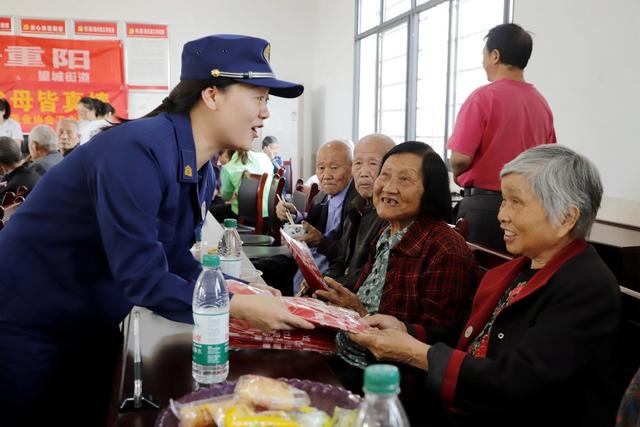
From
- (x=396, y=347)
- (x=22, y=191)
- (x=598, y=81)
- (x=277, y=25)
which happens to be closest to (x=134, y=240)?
(x=396, y=347)

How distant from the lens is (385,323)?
140cm

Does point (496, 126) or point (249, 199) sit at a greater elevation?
point (496, 126)

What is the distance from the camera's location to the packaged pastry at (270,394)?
30.4 inches

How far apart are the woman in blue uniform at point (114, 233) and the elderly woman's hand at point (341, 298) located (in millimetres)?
536

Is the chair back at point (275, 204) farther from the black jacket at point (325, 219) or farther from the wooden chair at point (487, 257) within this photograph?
the wooden chair at point (487, 257)

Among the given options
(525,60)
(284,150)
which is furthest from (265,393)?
(284,150)

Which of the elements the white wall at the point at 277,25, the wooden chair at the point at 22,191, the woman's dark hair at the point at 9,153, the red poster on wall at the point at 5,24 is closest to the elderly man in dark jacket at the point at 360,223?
the wooden chair at the point at 22,191

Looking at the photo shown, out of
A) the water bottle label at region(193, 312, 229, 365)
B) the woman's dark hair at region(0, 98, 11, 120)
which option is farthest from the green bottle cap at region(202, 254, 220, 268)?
the woman's dark hair at region(0, 98, 11, 120)

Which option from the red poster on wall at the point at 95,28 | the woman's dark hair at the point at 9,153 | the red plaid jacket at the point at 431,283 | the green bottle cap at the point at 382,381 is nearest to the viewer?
the green bottle cap at the point at 382,381

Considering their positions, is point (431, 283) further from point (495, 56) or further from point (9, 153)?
point (9, 153)

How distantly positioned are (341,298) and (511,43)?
5.30 feet

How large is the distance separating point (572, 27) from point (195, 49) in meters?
2.59

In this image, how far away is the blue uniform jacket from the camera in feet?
3.44

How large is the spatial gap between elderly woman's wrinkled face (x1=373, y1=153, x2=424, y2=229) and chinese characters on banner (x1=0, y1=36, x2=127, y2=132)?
273 inches
